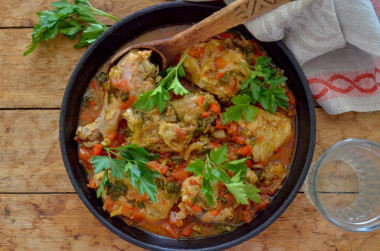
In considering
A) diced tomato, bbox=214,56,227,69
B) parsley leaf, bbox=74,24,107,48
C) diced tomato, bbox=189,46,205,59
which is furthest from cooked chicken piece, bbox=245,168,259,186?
parsley leaf, bbox=74,24,107,48

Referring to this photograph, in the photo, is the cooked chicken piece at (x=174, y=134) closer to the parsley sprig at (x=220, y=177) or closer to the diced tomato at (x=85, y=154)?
the parsley sprig at (x=220, y=177)

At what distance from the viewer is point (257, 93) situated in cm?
301

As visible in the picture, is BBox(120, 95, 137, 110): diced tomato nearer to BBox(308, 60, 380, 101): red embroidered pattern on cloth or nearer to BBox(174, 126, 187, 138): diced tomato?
BBox(174, 126, 187, 138): diced tomato

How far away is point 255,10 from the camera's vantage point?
9.66 ft

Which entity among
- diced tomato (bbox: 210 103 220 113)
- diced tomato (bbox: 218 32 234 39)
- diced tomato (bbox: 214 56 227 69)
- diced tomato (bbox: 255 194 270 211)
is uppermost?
diced tomato (bbox: 218 32 234 39)

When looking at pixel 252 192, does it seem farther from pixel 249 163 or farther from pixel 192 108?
pixel 192 108

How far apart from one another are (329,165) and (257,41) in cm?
115

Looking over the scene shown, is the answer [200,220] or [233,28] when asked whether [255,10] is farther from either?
[200,220]

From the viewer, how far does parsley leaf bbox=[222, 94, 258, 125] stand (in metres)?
3.01

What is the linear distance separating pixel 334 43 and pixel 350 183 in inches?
44.8

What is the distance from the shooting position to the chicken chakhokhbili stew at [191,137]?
2.99m

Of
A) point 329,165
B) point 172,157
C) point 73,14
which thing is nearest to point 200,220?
point 172,157

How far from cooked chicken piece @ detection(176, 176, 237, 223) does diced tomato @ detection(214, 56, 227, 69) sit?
2.70 feet

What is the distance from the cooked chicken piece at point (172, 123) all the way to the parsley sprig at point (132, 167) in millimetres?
153
